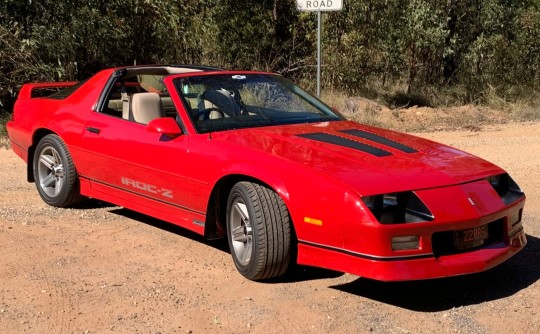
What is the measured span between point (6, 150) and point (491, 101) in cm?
1174

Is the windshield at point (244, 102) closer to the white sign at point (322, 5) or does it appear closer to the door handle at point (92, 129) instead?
the door handle at point (92, 129)

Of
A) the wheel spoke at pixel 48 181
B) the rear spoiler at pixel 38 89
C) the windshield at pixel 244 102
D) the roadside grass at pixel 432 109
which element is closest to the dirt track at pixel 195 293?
the wheel spoke at pixel 48 181

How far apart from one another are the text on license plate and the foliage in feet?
33.9

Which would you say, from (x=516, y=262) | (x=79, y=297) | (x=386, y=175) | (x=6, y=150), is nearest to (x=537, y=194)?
(x=516, y=262)

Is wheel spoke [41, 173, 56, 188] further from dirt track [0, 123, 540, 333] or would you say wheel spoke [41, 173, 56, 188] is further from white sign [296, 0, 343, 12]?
white sign [296, 0, 343, 12]

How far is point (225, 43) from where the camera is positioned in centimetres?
1576

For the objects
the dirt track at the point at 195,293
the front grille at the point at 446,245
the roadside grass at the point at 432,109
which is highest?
the front grille at the point at 446,245

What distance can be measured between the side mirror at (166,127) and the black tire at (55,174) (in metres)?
1.51

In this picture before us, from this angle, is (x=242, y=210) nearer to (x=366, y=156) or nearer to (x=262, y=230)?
(x=262, y=230)

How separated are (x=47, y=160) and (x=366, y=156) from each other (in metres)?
3.47

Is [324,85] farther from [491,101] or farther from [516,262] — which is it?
[516,262]

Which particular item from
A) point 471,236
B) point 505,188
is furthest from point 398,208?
point 505,188

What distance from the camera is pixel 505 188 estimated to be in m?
4.76

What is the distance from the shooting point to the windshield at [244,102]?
5.33 m
